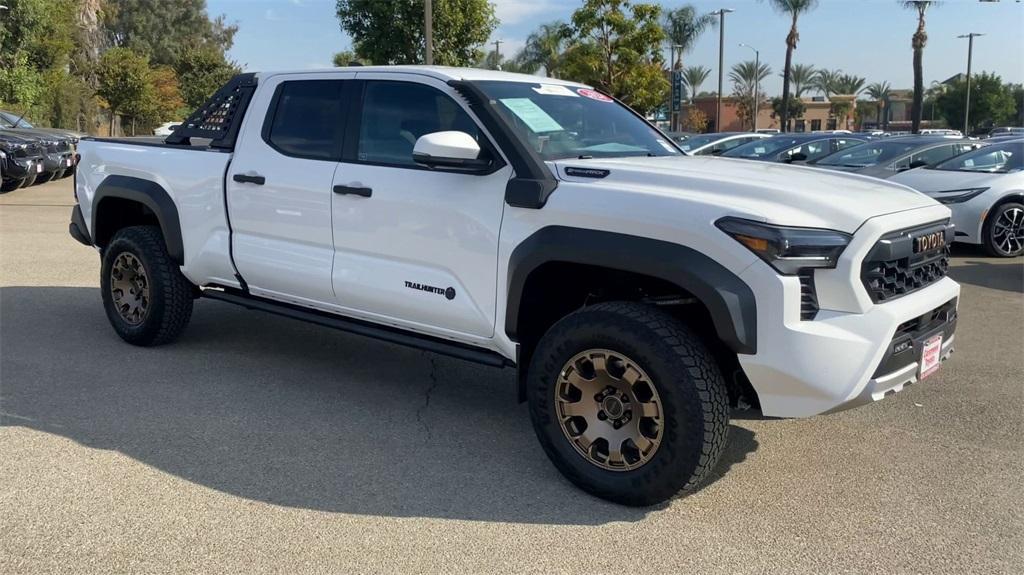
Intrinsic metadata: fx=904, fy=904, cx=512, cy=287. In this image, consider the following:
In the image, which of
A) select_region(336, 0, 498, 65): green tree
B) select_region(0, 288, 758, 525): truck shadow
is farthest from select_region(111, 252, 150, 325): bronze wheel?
select_region(336, 0, 498, 65): green tree

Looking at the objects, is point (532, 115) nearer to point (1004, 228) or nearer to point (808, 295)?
point (808, 295)

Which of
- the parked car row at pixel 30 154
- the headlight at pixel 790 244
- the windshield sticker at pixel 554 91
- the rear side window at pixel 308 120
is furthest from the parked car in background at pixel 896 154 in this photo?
the parked car row at pixel 30 154

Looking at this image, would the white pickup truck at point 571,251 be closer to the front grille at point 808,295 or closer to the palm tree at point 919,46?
the front grille at point 808,295

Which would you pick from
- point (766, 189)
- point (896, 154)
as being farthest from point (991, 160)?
point (766, 189)

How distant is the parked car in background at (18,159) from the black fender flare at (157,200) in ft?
38.5

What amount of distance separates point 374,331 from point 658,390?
5.68ft

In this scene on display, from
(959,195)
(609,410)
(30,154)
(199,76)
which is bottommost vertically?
(609,410)

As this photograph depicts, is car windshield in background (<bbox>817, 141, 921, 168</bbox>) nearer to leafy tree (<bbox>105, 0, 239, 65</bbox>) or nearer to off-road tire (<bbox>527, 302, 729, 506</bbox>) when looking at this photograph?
off-road tire (<bbox>527, 302, 729, 506</bbox>)

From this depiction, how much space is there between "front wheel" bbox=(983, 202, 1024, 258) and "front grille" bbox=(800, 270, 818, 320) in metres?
8.09

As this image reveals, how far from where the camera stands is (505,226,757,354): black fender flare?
3369 millimetres

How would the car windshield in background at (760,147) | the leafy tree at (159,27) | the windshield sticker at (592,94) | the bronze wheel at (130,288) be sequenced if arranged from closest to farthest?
the windshield sticker at (592,94) < the bronze wheel at (130,288) < the car windshield in background at (760,147) < the leafy tree at (159,27)

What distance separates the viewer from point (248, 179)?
5172 mm

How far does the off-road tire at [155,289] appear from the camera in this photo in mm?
5809

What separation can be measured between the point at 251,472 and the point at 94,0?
45033 mm
